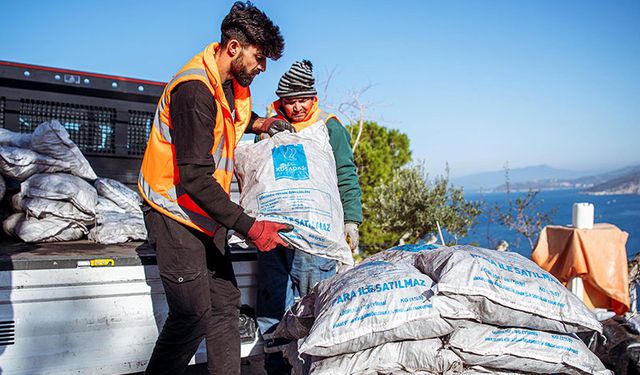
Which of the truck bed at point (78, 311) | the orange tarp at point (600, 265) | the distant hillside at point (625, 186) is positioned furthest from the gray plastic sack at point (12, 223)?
the distant hillside at point (625, 186)

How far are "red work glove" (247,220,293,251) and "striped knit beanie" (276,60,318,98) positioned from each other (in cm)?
91

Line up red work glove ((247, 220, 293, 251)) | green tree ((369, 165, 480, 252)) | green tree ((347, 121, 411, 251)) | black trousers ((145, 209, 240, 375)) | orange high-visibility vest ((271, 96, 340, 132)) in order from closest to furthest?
red work glove ((247, 220, 293, 251)) < black trousers ((145, 209, 240, 375)) < orange high-visibility vest ((271, 96, 340, 132)) < green tree ((369, 165, 480, 252)) < green tree ((347, 121, 411, 251))

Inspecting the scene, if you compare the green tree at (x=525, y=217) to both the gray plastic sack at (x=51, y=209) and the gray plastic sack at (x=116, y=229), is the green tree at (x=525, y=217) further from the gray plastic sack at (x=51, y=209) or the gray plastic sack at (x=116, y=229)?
the gray plastic sack at (x=51, y=209)

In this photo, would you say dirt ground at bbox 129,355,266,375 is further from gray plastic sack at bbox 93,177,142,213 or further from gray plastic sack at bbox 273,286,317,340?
gray plastic sack at bbox 93,177,142,213

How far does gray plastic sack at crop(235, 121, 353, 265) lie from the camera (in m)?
2.71

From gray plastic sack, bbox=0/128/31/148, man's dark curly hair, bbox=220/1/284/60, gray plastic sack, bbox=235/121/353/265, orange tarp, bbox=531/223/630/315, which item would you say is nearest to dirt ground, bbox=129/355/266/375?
gray plastic sack, bbox=235/121/353/265

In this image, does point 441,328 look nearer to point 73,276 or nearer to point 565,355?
point 565,355

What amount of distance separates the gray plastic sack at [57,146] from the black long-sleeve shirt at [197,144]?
1839 mm

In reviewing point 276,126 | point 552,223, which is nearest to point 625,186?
point 552,223

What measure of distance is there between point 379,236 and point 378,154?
1.46 meters

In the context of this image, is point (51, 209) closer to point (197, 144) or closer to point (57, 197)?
point (57, 197)

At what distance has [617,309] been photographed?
15.2ft

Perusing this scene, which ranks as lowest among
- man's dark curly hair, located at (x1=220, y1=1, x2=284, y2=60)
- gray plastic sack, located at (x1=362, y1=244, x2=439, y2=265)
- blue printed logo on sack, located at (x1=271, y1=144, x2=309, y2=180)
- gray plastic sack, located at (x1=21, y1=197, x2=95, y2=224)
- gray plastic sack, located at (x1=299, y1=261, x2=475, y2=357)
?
gray plastic sack, located at (x1=299, y1=261, x2=475, y2=357)

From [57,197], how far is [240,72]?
1.78m
